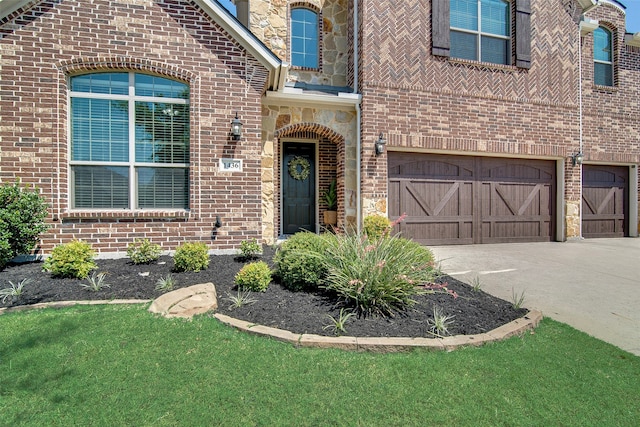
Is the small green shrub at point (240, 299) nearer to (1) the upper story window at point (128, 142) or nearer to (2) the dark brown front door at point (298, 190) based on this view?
(1) the upper story window at point (128, 142)

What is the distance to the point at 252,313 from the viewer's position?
10.8 feet

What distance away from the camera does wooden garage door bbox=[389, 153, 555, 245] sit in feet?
26.2

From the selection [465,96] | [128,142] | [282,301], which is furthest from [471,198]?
[128,142]

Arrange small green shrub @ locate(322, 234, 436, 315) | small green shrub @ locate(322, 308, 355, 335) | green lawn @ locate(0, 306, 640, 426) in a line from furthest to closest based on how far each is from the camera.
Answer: small green shrub @ locate(322, 234, 436, 315), small green shrub @ locate(322, 308, 355, 335), green lawn @ locate(0, 306, 640, 426)

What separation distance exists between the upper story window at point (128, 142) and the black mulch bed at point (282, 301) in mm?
1348

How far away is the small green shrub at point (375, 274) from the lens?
3.31 m

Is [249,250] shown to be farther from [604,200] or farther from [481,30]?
[604,200]

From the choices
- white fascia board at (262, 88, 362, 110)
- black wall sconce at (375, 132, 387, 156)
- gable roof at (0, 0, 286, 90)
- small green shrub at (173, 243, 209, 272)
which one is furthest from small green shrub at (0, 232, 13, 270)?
black wall sconce at (375, 132, 387, 156)

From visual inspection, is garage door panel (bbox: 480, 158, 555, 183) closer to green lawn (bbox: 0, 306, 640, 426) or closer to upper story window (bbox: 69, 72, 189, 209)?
green lawn (bbox: 0, 306, 640, 426)

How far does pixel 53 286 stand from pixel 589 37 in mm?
14069

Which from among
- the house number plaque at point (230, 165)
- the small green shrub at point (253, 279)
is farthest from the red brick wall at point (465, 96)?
the small green shrub at point (253, 279)

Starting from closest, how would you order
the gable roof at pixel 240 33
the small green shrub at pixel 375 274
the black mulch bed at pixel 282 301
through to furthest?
the black mulch bed at pixel 282 301, the small green shrub at pixel 375 274, the gable roof at pixel 240 33

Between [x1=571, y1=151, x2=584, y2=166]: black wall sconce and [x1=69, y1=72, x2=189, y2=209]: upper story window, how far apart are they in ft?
32.9

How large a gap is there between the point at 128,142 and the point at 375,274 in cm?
488
